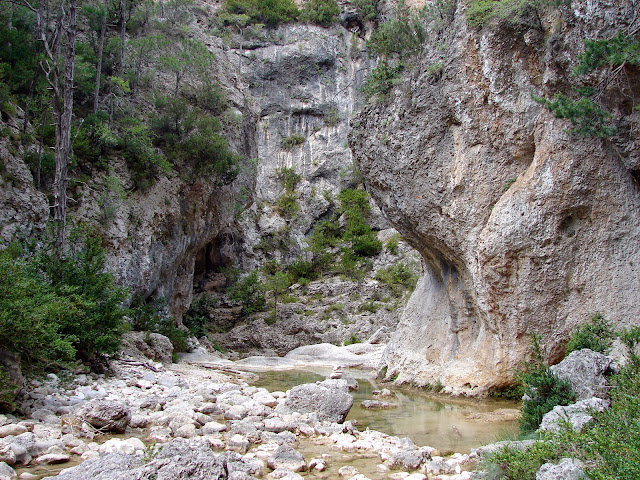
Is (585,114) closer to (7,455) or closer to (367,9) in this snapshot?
(7,455)

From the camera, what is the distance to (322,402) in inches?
363

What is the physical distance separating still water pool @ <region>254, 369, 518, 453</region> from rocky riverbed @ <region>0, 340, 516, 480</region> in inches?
27.7

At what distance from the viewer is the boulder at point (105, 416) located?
276 inches

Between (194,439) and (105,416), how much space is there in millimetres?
1430

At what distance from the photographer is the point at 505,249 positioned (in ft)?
38.4

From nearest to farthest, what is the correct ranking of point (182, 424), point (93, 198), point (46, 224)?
point (182, 424) < point (46, 224) < point (93, 198)

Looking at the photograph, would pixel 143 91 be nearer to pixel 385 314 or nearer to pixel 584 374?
pixel 385 314

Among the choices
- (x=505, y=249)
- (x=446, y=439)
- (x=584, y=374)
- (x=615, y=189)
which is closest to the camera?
(x=584, y=374)

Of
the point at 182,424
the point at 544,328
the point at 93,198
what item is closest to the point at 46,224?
the point at 93,198

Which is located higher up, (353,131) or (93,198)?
(353,131)

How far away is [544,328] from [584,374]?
4.51m

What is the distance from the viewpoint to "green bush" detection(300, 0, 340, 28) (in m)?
51.2

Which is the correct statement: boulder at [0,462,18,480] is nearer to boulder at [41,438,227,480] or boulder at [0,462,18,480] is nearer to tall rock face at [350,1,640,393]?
boulder at [41,438,227,480]

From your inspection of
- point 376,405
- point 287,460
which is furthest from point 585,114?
point 287,460
